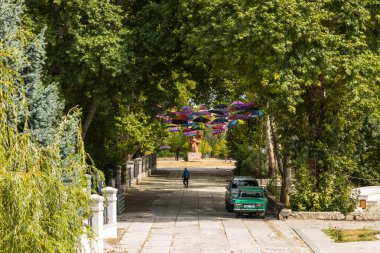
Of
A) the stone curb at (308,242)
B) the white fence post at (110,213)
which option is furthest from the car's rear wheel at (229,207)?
the white fence post at (110,213)

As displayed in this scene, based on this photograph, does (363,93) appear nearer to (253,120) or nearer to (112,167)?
(112,167)

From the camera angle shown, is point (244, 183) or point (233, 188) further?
point (244, 183)

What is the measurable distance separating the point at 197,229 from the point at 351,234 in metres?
5.99

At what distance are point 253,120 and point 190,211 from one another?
85.3 ft

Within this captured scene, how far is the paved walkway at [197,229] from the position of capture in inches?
933

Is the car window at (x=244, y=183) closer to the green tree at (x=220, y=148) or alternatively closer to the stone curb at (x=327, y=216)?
the stone curb at (x=327, y=216)

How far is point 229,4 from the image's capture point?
30.9m

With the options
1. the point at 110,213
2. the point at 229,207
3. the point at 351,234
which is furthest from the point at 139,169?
the point at 351,234

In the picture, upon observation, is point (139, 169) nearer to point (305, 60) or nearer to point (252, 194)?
point (252, 194)

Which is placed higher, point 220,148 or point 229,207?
point 220,148

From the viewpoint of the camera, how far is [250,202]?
32781 mm

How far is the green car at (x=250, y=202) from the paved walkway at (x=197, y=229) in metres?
0.44

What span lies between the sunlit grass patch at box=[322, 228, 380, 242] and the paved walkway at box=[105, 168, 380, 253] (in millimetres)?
687

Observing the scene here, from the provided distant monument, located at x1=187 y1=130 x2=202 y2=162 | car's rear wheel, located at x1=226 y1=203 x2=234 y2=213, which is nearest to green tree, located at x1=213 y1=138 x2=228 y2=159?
distant monument, located at x1=187 y1=130 x2=202 y2=162
